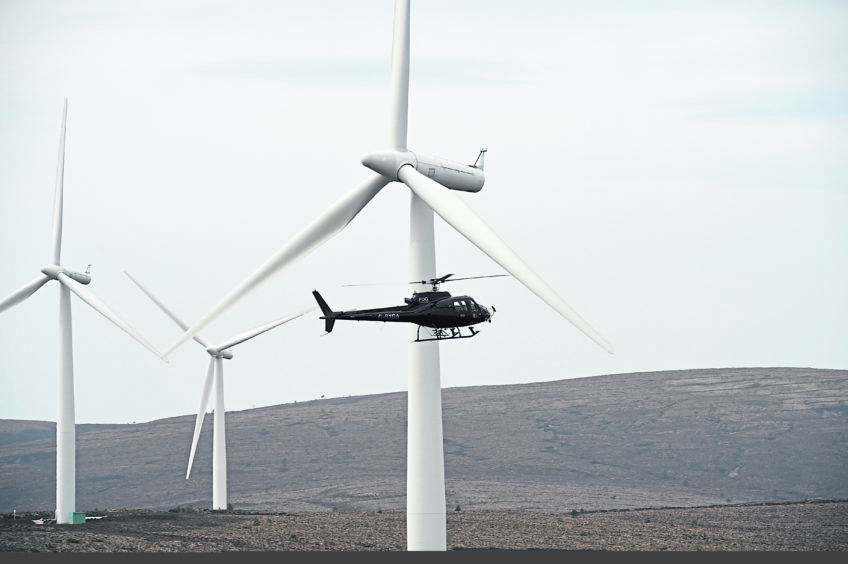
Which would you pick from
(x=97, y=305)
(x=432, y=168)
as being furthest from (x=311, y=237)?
(x=97, y=305)

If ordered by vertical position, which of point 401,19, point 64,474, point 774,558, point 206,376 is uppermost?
point 401,19

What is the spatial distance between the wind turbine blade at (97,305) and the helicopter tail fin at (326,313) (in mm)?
17240

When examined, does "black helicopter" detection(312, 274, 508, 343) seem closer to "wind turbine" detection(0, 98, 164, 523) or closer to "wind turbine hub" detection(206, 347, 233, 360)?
"wind turbine" detection(0, 98, 164, 523)

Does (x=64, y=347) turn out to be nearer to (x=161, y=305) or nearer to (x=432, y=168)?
(x=161, y=305)

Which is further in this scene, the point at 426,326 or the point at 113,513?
the point at 113,513

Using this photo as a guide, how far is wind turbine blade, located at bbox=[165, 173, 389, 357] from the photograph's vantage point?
200 ft

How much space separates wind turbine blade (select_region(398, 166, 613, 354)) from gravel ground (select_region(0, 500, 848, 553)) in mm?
28061

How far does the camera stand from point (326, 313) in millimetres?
63781

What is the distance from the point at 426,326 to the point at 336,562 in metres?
12.1

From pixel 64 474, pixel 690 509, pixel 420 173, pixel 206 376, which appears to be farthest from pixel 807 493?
pixel 420 173

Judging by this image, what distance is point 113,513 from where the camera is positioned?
106125mm

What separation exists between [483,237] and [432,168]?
11568 millimetres

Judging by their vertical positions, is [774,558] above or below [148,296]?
below

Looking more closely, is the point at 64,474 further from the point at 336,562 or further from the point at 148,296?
the point at 336,562
